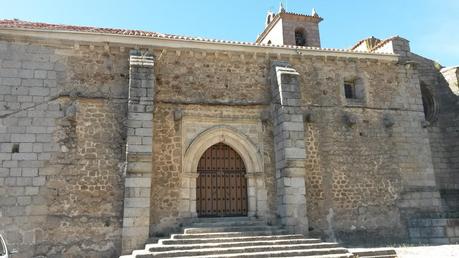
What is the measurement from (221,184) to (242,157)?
3.02 feet

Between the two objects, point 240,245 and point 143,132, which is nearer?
point 240,245

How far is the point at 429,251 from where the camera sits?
27.5ft

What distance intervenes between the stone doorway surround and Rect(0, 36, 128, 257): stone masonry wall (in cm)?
161

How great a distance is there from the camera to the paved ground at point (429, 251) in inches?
308

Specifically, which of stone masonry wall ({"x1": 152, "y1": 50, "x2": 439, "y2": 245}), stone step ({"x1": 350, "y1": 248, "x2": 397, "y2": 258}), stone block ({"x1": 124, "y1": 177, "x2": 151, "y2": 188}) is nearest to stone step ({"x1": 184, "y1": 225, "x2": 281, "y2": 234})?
stone masonry wall ({"x1": 152, "y1": 50, "x2": 439, "y2": 245})

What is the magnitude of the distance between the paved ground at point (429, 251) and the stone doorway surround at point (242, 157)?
3350mm

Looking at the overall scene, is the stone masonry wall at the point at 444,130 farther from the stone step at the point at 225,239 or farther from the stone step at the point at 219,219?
the stone step at the point at 219,219

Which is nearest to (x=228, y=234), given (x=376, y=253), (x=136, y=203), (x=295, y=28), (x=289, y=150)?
(x=136, y=203)

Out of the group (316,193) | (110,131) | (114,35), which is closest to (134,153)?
(110,131)

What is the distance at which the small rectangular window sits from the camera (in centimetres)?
1150

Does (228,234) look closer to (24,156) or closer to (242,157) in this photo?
(242,157)

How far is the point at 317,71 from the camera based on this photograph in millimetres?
11086

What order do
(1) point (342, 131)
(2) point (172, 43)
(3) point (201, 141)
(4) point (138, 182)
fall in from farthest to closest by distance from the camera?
1. (1) point (342, 131)
2. (2) point (172, 43)
3. (3) point (201, 141)
4. (4) point (138, 182)

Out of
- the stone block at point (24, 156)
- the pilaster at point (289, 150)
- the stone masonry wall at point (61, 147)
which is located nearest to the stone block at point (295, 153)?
the pilaster at point (289, 150)
